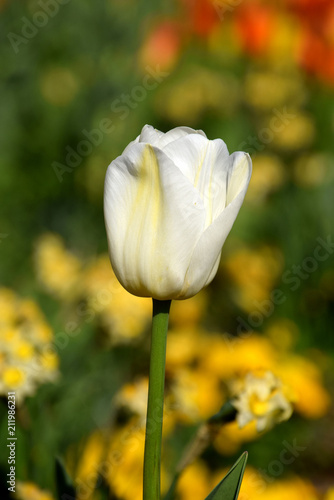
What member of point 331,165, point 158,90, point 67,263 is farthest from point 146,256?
point 158,90

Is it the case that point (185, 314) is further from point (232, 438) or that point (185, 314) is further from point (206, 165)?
point (206, 165)

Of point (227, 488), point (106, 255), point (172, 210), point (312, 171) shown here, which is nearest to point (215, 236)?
point (172, 210)

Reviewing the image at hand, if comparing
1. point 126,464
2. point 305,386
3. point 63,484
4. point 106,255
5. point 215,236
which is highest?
point 215,236

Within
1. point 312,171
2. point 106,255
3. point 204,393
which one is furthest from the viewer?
point 312,171

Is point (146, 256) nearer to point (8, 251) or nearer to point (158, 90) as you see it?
point (8, 251)

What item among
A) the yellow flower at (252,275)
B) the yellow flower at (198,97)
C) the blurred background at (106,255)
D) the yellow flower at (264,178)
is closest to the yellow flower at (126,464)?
the blurred background at (106,255)

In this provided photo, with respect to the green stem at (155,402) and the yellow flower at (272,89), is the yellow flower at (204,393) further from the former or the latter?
the yellow flower at (272,89)

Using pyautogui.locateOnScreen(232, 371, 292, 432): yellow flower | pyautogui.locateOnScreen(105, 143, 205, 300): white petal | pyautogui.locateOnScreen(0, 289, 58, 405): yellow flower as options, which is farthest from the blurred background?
pyautogui.locateOnScreen(105, 143, 205, 300): white petal
